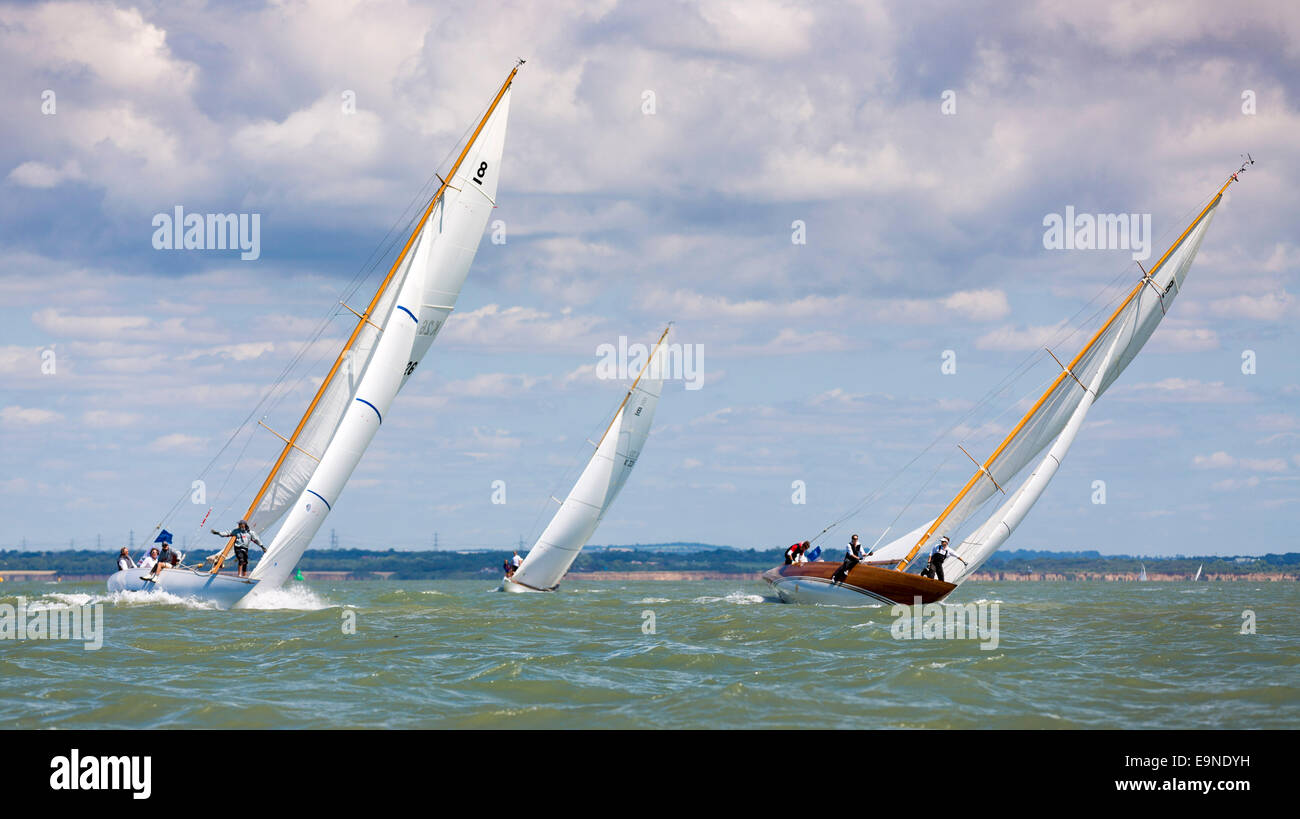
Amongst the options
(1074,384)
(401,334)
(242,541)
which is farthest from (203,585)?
(1074,384)

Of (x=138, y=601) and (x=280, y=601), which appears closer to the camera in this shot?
(x=280, y=601)

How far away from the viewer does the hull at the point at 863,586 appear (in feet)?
100

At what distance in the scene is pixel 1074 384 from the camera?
1280 inches

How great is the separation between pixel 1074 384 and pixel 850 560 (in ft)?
25.6

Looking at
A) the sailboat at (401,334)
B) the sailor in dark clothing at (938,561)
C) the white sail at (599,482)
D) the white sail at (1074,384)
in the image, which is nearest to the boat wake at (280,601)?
the sailboat at (401,334)

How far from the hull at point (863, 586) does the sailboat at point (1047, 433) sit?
0.04 m

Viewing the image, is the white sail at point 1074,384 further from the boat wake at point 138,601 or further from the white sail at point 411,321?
the boat wake at point 138,601

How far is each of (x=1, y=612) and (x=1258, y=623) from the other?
30.3 m

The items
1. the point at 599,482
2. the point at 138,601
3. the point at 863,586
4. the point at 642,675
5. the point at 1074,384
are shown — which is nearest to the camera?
the point at 642,675

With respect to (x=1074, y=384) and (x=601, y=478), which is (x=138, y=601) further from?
(x=1074, y=384)

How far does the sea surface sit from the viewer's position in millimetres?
13898

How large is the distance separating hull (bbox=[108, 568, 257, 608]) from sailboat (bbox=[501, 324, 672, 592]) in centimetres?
1797

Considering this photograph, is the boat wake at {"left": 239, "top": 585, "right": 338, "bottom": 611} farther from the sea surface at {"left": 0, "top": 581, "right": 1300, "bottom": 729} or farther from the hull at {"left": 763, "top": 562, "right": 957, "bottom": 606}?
the hull at {"left": 763, "top": 562, "right": 957, "bottom": 606}
